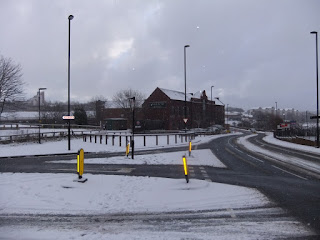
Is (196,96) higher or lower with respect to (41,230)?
higher

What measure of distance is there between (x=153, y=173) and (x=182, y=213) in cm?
552

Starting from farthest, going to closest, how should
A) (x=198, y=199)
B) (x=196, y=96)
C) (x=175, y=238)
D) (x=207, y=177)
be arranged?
(x=196, y=96) → (x=207, y=177) → (x=198, y=199) → (x=175, y=238)

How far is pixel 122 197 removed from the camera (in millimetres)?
7844

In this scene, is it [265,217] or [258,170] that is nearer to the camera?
[265,217]

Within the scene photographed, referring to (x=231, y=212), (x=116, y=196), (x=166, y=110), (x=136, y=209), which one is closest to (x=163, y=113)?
(x=166, y=110)

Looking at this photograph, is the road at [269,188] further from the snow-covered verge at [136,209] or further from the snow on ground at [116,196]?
the snow on ground at [116,196]

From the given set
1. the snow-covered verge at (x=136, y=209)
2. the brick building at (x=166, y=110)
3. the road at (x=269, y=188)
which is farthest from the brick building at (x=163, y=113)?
the snow-covered verge at (x=136, y=209)

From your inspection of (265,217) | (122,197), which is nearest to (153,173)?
(122,197)

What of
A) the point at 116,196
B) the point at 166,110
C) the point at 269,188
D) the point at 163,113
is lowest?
the point at 269,188

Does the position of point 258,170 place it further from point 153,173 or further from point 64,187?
point 64,187

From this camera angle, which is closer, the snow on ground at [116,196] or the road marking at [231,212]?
the road marking at [231,212]

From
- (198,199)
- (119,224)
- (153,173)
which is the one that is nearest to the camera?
(119,224)

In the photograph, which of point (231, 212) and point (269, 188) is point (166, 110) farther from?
point (231, 212)

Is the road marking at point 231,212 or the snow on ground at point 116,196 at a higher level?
the snow on ground at point 116,196
